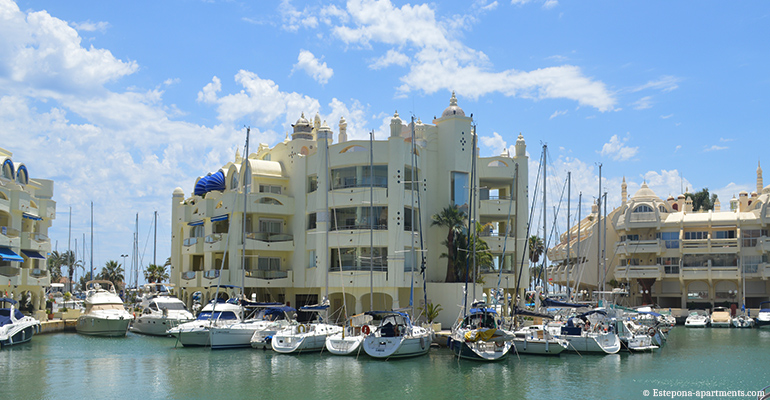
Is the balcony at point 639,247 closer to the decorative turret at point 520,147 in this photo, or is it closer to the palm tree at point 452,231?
the decorative turret at point 520,147

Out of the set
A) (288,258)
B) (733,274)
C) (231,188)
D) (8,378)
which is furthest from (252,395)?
(733,274)

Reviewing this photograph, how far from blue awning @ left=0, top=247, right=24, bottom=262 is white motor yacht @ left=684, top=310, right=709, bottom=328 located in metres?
67.5

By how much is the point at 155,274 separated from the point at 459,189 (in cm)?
4793

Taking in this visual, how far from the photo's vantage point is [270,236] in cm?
6475

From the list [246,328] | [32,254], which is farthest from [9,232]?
[246,328]

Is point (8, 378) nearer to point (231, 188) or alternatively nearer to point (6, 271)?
point (6, 271)

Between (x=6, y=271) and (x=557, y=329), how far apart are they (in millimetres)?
43150

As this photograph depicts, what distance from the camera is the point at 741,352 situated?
50.3 metres

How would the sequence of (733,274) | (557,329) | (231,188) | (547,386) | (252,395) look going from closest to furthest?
(252,395) < (547,386) < (557,329) < (231,188) < (733,274)

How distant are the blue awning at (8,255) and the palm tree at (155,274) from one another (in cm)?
3327

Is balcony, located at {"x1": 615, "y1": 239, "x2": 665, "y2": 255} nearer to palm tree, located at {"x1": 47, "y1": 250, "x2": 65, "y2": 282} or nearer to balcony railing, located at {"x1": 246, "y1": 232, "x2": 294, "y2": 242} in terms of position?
balcony railing, located at {"x1": 246, "y1": 232, "x2": 294, "y2": 242}

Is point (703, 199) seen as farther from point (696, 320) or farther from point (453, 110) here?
point (453, 110)

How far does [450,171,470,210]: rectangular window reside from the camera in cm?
6256

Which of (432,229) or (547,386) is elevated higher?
(432,229)
